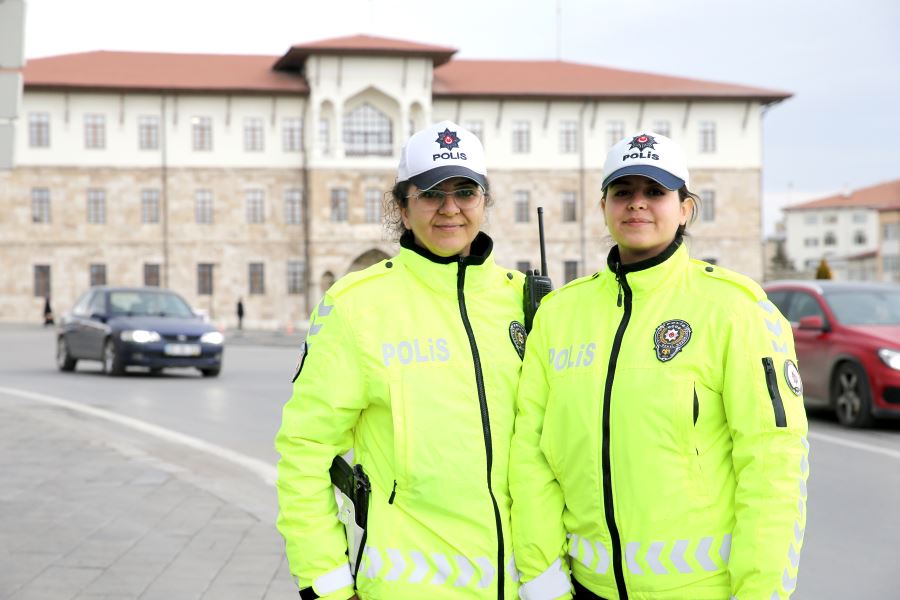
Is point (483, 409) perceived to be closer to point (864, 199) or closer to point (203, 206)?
point (203, 206)

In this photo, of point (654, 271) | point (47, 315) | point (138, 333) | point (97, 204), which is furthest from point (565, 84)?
point (654, 271)

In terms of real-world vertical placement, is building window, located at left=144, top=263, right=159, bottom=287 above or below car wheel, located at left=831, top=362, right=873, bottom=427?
above

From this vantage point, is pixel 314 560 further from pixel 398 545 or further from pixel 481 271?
pixel 481 271

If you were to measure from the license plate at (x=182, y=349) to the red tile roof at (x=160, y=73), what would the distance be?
3943cm

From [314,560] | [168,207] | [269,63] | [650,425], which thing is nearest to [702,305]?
[650,425]

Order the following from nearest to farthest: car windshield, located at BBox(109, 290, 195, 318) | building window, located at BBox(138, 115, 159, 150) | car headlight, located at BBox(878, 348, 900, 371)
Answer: car headlight, located at BBox(878, 348, 900, 371)
car windshield, located at BBox(109, 290, 195, 318)
building window, located at BBox(138, 115, 159, 150)

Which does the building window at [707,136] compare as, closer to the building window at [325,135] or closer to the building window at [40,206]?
the building window at [325,135]

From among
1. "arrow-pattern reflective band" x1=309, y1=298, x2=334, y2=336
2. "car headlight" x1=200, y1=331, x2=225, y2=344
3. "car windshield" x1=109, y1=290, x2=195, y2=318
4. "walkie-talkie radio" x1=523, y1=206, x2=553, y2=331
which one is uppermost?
"walkie-talkie radio" x1=523, y1=206, x2=553, y2=331

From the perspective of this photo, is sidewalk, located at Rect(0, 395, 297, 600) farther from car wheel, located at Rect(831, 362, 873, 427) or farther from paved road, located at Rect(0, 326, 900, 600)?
car wheel, located at Rect(831, 362, 873, 427)

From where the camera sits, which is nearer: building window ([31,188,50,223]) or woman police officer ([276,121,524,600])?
woman police officer ([276,121,524,600])

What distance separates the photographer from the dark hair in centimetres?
310

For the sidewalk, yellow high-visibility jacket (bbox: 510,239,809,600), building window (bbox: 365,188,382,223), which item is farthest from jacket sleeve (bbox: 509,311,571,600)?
building window (bbox: 365,188,382,223)

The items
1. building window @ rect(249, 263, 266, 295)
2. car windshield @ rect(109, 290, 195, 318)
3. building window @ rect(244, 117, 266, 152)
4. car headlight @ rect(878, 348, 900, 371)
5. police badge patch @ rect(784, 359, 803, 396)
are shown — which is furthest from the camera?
building window @ rect(244, 117, 266, 152)

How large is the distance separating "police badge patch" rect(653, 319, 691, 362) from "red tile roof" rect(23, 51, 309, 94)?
182ft
